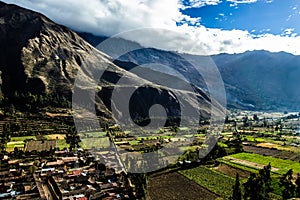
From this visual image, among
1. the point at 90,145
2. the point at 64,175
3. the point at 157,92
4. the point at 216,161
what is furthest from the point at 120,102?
the point at 64,175

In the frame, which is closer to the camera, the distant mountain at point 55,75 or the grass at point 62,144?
the grass at point 62,144

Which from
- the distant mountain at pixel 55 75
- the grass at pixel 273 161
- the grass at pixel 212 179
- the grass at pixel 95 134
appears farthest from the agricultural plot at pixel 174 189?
the distant mountain at pixel 55 75

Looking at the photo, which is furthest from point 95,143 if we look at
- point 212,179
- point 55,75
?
point 55,75

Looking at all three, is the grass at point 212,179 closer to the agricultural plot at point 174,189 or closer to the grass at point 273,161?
the agricultural plot at point 174,189

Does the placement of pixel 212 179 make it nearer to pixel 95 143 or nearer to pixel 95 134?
pixel 95 143

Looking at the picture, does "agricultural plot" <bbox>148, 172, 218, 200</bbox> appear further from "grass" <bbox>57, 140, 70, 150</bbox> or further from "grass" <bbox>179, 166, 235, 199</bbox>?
"grass" <bbox>57, 140, 70, 150</bbox>

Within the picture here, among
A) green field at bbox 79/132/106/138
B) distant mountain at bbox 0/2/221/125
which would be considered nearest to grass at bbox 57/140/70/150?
green field at bbox 79/132/106/138
